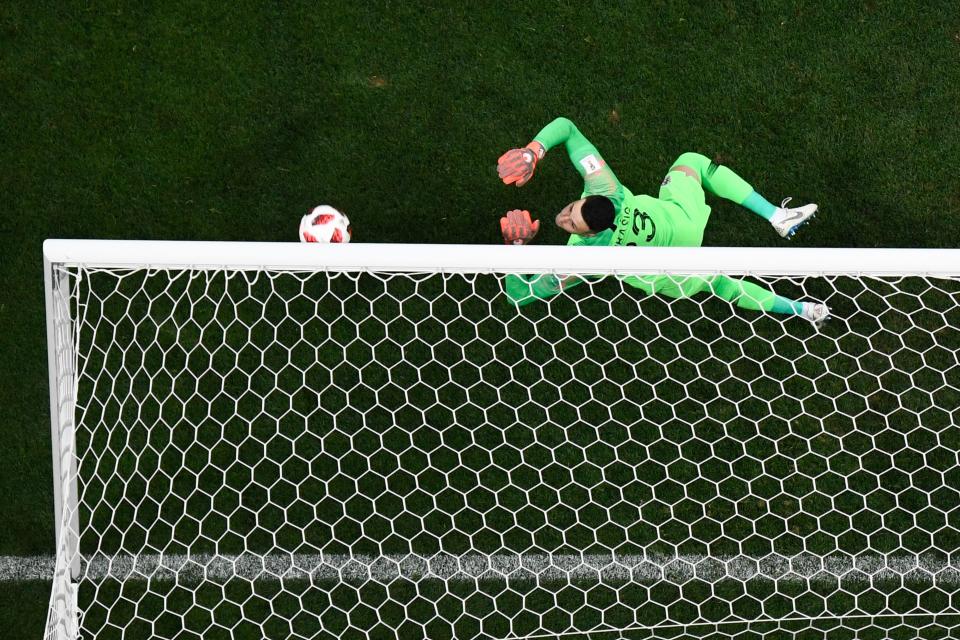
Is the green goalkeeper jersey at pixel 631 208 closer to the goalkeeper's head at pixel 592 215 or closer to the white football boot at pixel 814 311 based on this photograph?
the goalkeeper's head at pixel 592 215

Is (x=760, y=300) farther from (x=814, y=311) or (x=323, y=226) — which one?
(x=323, y=226)

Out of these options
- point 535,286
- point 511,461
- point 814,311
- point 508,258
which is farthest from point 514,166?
point 814,311

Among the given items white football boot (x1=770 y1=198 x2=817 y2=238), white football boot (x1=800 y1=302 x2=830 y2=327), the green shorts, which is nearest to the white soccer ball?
the green shorts

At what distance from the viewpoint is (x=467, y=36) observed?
3.31 m

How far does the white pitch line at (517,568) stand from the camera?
3.06 meters

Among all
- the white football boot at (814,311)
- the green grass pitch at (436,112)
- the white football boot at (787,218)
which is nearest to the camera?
the white football boot at (787,218)

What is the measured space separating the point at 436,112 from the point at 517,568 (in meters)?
1.86

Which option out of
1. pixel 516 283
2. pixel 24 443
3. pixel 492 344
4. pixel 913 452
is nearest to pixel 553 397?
pixel 492 344

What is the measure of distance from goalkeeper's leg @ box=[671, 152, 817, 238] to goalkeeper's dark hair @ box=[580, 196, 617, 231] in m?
0.52

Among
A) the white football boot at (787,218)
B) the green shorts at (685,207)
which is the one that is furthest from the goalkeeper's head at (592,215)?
the white football boot at (787,218)

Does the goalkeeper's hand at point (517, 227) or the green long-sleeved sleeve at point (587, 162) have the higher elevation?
the green long-sleeved sleeve at point (587, 162)

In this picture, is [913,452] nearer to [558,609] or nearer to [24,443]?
[558,609]

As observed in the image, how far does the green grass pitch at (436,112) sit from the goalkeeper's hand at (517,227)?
11.5 inches

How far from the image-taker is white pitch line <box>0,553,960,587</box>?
3061 millimetres
